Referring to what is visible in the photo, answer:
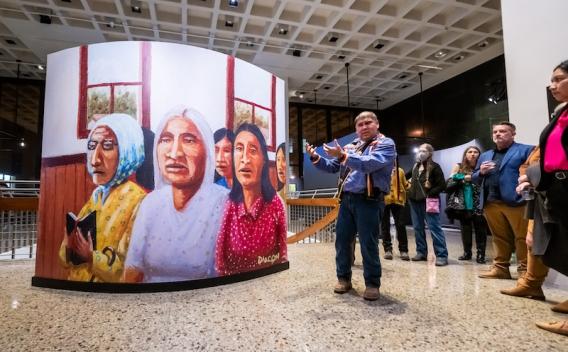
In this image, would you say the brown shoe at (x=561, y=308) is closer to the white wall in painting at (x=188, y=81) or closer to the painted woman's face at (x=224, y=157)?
the painted woman's face at (x=224, y=157)

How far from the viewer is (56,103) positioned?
3.15 metres

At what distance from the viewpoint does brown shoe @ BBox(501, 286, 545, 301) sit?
8.54 feet

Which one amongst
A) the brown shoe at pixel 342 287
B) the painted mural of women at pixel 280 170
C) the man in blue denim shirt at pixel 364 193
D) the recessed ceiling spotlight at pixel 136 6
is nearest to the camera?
the man in blue denim shirt at pixel 364 193

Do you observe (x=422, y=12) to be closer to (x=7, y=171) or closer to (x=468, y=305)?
(x=468, y=305)

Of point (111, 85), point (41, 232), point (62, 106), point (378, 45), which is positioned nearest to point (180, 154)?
point (111, 85)

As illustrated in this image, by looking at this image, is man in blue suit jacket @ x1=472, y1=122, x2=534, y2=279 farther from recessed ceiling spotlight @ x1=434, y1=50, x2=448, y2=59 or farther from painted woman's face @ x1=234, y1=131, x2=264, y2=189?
recessed ceiling spotlight @ x1=434, y1=50, x2=448, y2=59

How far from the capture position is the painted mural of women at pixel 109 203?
292 cm

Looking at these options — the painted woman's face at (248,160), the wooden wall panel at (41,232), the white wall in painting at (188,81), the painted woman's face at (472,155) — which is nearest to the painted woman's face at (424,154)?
the painted woman's face at (472,155)

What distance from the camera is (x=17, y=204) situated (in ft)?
15.7

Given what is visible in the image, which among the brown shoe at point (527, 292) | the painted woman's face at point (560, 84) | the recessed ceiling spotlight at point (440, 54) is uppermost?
the recessed ceiling spotlight at point (440, 54)

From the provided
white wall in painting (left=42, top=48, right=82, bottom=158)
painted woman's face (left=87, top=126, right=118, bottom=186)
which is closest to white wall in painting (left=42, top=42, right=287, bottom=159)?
white wall in painting (left=42, top=48, right=82, bottom=158)

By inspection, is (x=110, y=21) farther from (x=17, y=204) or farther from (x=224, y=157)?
(x=224, y=157)

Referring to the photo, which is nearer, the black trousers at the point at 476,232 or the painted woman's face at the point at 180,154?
the painted woman's face at the point at 180,154

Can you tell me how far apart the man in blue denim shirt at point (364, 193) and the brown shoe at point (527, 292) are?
1.11 meters
